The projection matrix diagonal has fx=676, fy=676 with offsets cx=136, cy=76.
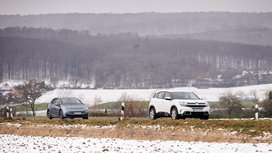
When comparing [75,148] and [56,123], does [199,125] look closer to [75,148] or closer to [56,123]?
[75,148]

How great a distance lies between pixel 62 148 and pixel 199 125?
7.22m

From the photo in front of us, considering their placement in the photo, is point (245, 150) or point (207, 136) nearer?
point (245, 150)

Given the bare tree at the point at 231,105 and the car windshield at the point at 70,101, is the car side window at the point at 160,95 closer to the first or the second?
the car windshield at the point at 70,101

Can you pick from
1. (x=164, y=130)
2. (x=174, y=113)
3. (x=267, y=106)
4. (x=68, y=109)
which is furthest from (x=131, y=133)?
(x=267, y=106)

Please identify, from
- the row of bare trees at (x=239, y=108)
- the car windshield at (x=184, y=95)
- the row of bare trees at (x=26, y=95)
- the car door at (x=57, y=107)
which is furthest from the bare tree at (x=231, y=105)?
the row of bare trees at (x=26, y=95)

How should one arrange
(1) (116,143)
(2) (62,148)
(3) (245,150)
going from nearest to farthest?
(3) (245,150) < (2) (62,148) < (1) (116,143)

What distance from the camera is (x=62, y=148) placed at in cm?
2719

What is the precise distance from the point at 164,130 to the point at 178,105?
3.92m

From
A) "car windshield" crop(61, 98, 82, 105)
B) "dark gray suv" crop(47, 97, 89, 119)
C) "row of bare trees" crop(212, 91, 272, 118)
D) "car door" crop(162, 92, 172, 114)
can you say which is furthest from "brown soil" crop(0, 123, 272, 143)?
"row of bare trees" crop(212, 91, 272, 118)

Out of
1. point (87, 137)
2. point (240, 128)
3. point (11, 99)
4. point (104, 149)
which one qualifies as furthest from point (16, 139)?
point (11, 99)

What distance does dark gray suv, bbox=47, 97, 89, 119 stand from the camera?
42.5 m

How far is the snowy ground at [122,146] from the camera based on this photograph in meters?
25.3

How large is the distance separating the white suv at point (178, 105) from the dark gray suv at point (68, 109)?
6.03 m

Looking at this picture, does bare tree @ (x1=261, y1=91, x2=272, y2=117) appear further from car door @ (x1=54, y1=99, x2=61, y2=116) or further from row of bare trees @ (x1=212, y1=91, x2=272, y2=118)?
car door @ (x1=54, y1=99, x2=61, y2=116)
